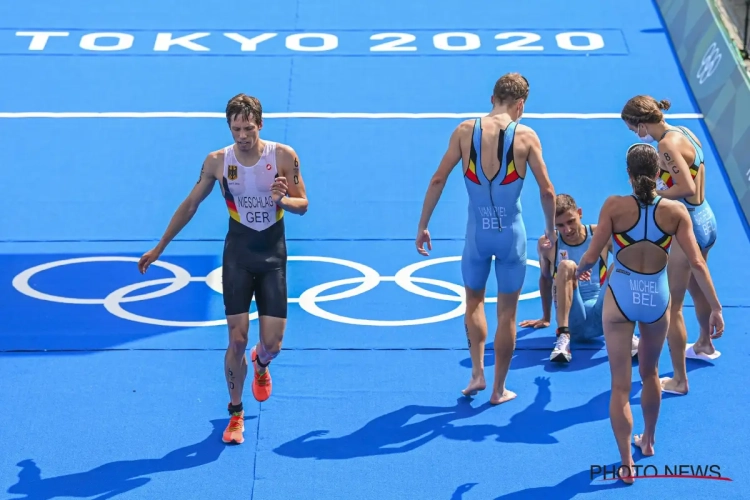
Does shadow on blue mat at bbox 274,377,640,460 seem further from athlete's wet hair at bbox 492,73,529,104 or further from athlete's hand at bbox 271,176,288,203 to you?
athlete's wet hair at bbox 492,73,529,104

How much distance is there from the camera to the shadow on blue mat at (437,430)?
688cm

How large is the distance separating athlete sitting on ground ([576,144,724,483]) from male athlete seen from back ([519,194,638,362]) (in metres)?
1.52

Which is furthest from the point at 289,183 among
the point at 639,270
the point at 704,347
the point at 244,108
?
the point at 704,347

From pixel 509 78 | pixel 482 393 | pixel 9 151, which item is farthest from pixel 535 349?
pixel 9 151

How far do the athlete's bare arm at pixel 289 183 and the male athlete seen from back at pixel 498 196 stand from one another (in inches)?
35.6

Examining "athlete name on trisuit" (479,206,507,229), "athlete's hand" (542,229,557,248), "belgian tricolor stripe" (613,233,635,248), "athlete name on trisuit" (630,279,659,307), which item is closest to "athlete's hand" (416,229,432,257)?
"athlete name on trisuit" (479,206,507,229)

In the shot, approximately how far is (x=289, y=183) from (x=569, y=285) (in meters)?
2.43

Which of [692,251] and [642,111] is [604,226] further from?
[642,111]

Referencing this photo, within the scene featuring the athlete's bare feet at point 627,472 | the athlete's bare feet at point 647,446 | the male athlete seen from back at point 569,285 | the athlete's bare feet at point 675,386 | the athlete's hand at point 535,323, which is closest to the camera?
the athlete's bare feet at point 627,472

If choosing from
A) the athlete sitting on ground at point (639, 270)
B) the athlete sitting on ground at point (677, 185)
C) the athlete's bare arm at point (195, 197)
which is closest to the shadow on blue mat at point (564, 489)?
the athlete sitting on ground at point (639, 270)

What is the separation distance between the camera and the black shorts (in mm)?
6812

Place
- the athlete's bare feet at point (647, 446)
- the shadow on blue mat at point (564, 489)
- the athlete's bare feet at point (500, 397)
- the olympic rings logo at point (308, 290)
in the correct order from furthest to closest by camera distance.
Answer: the olympic rings logo at point (308, 290), the athlete's bare feet at point (500, 397), the athlete's bare feet at point (647, 446), the shadow on blue mat at point (564, 489)

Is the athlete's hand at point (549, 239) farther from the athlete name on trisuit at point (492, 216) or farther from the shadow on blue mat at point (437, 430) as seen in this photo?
the shadow on blue mat at point (437, 430)

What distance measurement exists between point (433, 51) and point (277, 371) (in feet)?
23.9
